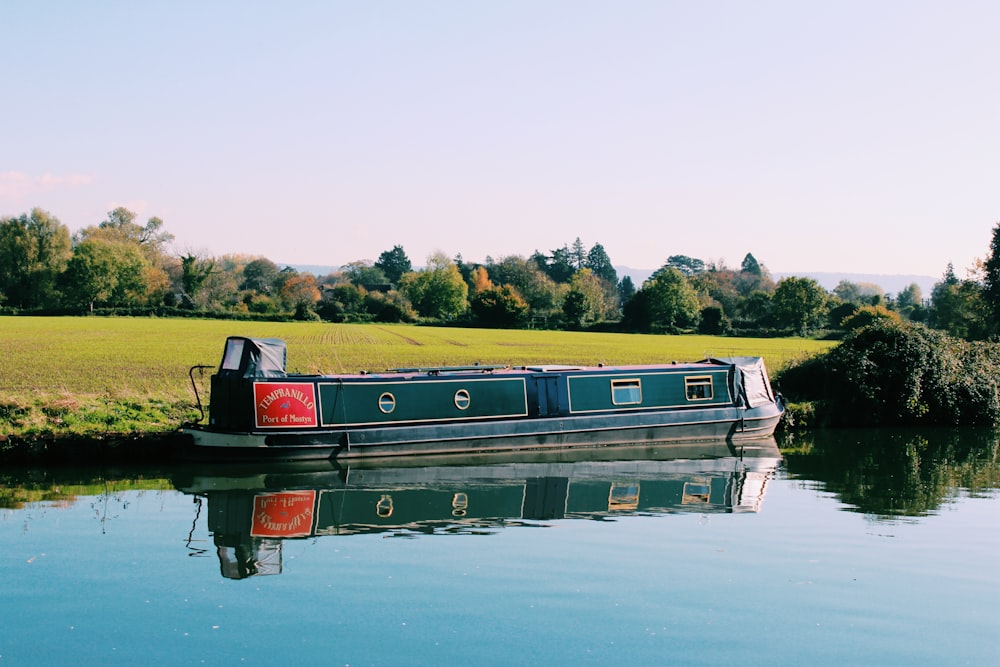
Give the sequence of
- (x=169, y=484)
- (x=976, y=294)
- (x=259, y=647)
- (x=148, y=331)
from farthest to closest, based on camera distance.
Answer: (x=976, y=294) < (x=148, y=331) < (x=169, y=484) < (x=259, y=647)

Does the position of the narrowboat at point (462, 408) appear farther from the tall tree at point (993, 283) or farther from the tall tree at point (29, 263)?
the tall tree at point (29, 263)

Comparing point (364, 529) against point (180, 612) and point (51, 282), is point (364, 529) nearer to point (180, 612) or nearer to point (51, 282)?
point (180, 612)

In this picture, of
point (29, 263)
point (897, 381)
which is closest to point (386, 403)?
point (897, 381)

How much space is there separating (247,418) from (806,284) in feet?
240

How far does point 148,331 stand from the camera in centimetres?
5212

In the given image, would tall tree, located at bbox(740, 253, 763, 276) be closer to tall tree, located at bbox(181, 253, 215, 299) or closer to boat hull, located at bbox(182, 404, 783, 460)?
tall tree, located at bbox(181, 253, 215, 299)

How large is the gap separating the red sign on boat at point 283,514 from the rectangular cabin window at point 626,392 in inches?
285

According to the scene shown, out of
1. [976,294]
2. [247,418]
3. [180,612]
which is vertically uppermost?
[976,294]

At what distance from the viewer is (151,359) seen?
31.4m

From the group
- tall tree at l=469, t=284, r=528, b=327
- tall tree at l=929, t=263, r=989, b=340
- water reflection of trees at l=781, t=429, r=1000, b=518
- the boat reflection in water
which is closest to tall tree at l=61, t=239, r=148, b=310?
tall tree at l=469, t=284, r=528, b=327

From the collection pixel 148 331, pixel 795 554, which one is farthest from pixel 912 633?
pixel 148 331

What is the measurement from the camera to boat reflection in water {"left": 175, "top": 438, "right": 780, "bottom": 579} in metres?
12.4

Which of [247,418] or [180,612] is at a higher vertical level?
[247,418]

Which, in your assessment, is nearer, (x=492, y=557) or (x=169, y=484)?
(x=492, y=557)
